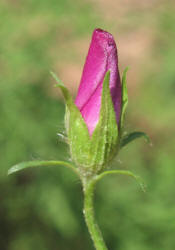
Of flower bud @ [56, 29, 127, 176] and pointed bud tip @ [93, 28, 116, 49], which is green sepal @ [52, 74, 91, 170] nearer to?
flower bud @ [56, 29, 127, 176]

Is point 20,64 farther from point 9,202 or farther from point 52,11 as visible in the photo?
point 9,202

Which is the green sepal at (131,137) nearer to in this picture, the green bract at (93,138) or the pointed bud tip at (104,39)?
the green bract at (93,138)

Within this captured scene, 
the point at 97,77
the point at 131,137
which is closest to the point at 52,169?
the point at 131,137

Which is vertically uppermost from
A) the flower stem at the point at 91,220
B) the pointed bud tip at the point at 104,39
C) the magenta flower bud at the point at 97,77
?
the pointed bud tip at the point at 104,39

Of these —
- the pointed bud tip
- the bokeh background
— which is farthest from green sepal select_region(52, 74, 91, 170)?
the bokeh background

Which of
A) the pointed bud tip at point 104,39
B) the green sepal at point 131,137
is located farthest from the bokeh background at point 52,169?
the pointed bud tip at point 104,39

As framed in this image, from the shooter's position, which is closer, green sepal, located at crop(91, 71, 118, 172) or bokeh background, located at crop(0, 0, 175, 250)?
green sepal, located at crop(91, 71, 118, 172)

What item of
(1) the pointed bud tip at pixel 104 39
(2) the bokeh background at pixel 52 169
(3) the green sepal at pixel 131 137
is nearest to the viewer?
(1) the pointed bud tip at pixel 104 39
